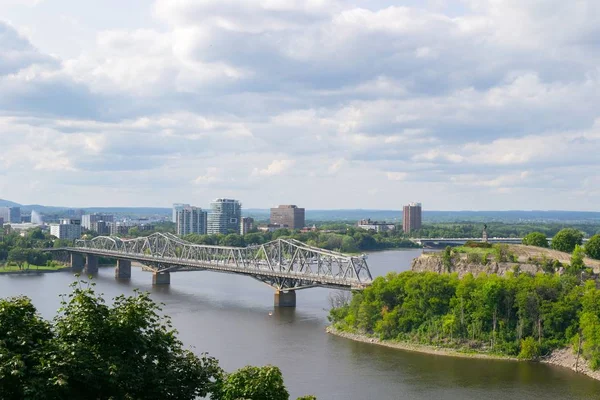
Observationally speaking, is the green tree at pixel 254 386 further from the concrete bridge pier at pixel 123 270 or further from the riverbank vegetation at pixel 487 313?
the concrete bridge pier at pixel 123 270

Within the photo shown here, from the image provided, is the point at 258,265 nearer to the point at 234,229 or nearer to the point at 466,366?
the point at 466,366

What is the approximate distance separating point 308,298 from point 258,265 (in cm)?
829

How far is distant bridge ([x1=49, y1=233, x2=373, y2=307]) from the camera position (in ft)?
179

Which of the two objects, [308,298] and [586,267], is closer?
[586,267]

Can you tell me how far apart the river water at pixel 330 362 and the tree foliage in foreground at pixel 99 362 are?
13.0 m

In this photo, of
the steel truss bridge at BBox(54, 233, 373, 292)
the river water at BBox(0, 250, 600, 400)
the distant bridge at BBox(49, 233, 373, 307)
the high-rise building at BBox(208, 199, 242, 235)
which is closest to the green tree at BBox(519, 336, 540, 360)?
the river water at BBox(0, 250, 600, 400)

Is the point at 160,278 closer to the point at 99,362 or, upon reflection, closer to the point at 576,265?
the point at 576,265

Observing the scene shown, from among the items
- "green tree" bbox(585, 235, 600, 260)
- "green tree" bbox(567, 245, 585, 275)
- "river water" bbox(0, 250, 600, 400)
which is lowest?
"river water" bbox(0, 250, 600, 400)

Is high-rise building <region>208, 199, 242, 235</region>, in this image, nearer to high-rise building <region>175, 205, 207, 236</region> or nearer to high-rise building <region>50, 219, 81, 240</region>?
high-rise building <region>175, 205, 207, 236</region>

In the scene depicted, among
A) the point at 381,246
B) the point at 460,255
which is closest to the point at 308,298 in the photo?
the point at 460,255

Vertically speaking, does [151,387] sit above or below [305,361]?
above

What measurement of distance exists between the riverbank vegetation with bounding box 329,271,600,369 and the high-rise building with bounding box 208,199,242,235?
432 ft

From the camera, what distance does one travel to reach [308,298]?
61875 mm

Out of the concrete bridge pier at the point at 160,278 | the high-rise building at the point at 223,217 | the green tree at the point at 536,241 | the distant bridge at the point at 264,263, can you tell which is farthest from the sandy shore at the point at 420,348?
the high-rise building at the point at 223,217
